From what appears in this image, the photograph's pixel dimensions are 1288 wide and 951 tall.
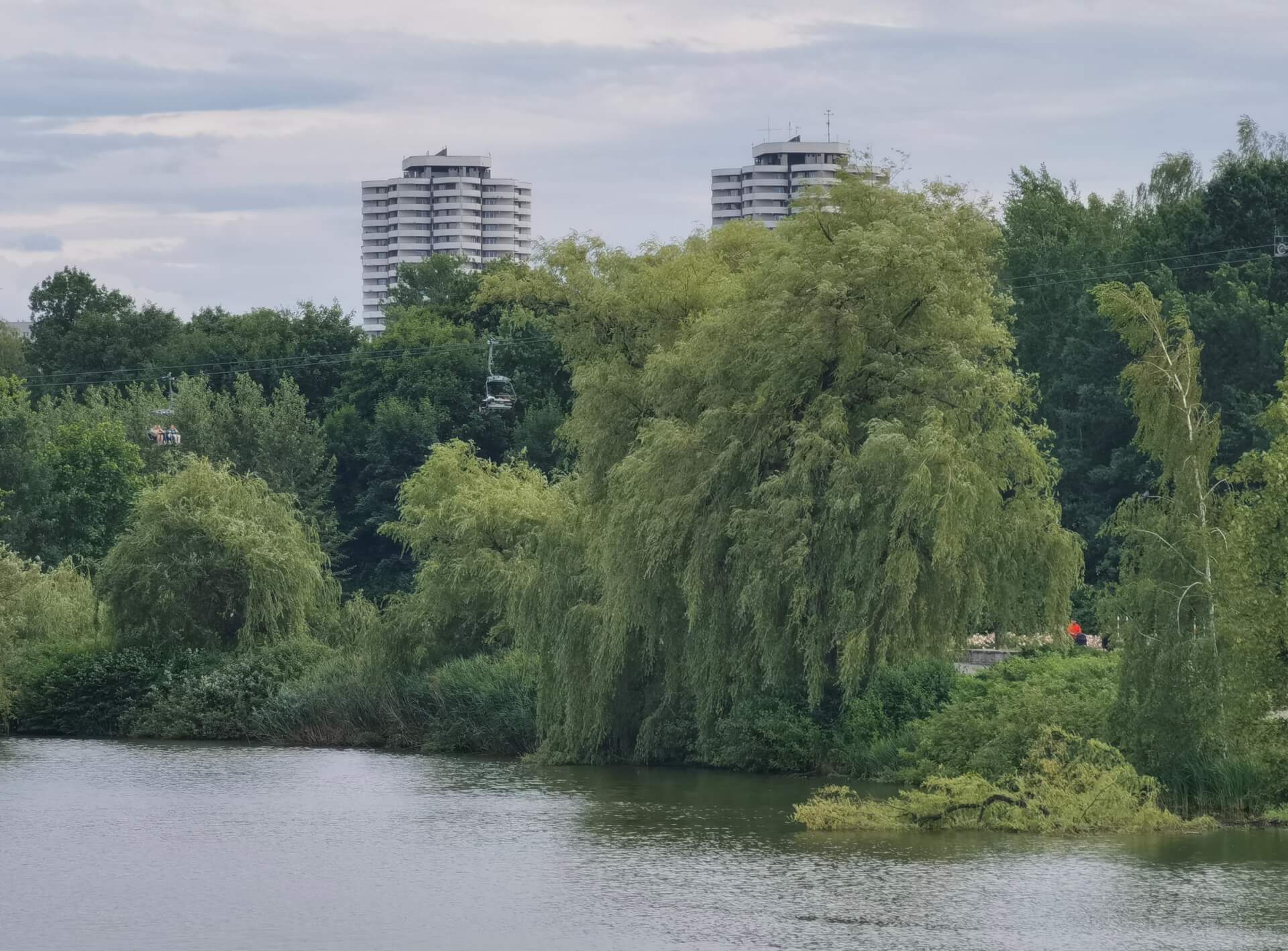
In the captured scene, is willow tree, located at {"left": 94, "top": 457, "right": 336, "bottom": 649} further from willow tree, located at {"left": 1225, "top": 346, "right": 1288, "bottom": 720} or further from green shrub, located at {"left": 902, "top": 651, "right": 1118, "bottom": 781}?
willow tree, located at {"left": 1225, "top": 346, "right": 1288, "bottom": 720}

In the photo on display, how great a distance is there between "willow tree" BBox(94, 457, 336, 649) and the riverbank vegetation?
10 cm

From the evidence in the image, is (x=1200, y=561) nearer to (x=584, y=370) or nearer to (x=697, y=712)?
(x=697, y=712)

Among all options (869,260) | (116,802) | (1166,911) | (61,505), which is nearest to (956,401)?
(869,260)

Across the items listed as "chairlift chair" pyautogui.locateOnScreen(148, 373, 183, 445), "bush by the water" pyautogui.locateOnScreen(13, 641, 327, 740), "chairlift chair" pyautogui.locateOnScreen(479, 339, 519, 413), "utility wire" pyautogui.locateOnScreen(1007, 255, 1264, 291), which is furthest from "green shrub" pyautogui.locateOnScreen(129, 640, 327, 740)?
"chairlift chair" pyautogui.locateOnScreen(148, 373, 183, 445)

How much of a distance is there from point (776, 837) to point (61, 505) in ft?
176

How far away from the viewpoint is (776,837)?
2908 cm

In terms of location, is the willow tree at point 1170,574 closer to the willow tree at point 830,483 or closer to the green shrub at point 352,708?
the willow tree at point 830,483

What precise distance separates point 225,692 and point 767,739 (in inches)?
724

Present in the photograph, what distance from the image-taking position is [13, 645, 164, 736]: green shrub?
5103cm

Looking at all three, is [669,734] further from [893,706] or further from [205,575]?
[205,575]

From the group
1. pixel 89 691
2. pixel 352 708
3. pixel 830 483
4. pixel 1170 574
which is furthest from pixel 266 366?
pixel 1170 574

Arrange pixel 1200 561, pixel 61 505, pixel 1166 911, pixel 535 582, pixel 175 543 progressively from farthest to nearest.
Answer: pixel 61 505
pixel 175 543
pixel 535 582
pixel 1200 561
pixel 1166 911

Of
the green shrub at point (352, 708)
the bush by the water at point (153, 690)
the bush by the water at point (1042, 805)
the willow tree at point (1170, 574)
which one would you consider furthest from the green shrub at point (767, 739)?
the bush by the water at point (153, 690)

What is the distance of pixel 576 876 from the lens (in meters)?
26.1
